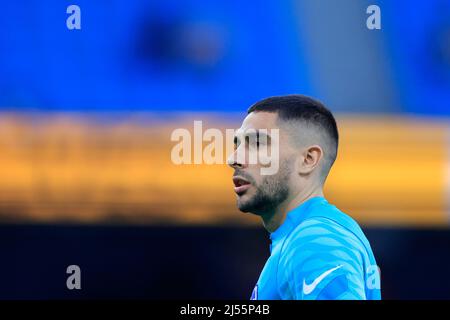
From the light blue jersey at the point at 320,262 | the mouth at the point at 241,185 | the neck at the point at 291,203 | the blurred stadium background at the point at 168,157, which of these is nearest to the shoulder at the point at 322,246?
the light blue jersey at the point at 320,262

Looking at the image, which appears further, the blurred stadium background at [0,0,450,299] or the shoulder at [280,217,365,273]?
the blurred stadium background at [0,0,450,299]

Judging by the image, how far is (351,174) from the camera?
770 centimetres

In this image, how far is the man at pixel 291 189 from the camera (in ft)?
9.28

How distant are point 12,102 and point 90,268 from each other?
1839 millimetres

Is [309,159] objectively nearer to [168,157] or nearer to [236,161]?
[236,161]

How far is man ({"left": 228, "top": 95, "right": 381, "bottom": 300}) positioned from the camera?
283 cm

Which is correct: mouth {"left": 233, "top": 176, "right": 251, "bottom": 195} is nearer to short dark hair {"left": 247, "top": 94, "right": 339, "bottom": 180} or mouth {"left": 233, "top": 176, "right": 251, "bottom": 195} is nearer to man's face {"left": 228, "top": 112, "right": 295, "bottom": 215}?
man's face {"left": 228, "top": 112, "right": 295, "bottom": 215}

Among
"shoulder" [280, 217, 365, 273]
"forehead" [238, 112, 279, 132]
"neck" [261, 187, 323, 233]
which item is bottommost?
"shoulder" [280, 217, 365, 273]

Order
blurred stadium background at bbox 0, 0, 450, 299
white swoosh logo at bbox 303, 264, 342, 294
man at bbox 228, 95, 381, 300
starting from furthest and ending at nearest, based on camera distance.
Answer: blurred stadium background at bbox 0, 0, 450, 299 → man at bbox 228, 95, 381, 300 → white swoosh logo at bbox 303, 264, 342, 294

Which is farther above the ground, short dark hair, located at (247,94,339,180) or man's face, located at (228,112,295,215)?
short dark hair, located at (247,94,339,180)

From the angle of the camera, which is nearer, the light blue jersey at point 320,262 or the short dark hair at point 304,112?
the light blue jersey at point 320,262

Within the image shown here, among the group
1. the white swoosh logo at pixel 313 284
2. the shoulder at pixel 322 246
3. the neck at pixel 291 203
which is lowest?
the white swoosh logo at pixel 313 284

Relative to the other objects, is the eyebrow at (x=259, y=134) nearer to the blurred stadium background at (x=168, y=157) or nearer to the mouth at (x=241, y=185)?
the mouth at (x=241, y=185)

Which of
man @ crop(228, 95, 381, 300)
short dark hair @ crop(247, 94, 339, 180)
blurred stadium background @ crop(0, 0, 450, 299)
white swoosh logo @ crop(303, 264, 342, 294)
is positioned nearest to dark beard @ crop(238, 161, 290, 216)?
man @ crop(228, 95, 381, 300)
